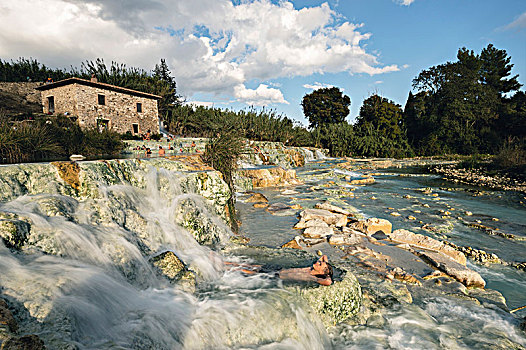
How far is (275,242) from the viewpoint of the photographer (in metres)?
5.30

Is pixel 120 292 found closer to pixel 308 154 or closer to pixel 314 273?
pixel 314 273

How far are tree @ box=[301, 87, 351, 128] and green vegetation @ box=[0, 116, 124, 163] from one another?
130ft

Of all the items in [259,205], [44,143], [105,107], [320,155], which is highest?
[105,107]

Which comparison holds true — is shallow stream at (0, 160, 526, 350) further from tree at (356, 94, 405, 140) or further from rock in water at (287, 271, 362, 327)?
tree at (356, 94, 405, 140)

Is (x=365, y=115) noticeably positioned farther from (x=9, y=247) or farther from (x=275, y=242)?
(x=9, y=247)

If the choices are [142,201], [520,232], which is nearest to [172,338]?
[142,201]

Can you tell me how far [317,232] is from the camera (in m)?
5.78

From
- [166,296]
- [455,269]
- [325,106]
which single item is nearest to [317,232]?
[455,269]

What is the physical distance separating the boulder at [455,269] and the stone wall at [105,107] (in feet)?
68.3

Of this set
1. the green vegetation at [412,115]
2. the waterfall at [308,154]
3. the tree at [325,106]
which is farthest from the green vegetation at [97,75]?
the tree at [325,106]

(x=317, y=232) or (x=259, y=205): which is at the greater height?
(x=259, y=205)

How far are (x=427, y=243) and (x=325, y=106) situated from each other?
44.0 meters

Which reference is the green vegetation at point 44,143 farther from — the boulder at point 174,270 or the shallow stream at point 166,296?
the boulder at point 174,270

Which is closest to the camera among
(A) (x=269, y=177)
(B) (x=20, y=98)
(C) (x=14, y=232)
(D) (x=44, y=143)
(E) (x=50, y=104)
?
(C) (x=14, y=232)
